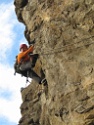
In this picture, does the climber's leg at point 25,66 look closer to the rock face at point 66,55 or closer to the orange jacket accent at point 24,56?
the orange jacket accent at point 24,56

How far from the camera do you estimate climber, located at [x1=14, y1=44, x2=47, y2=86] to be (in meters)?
16.0

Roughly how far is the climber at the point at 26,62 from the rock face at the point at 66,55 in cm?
53

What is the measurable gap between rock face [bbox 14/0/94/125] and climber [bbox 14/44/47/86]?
0.53m

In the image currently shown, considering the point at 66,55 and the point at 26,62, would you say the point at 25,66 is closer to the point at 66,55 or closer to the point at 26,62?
the point at 26,62

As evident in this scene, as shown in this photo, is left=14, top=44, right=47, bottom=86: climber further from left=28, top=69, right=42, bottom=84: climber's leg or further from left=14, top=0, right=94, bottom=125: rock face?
left=14, top=0, right=94, bottom=125: rock face

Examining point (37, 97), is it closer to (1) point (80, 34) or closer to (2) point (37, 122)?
(2) point (37, 122)

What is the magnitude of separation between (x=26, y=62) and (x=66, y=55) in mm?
3197

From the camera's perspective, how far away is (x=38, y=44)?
1543 centimetres

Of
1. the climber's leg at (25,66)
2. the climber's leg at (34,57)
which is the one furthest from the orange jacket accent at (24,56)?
the climber's leg at (34,57)

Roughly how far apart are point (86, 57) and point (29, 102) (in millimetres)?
7804

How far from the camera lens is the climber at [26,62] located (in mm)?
→ 15992

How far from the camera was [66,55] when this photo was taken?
45.1 feet

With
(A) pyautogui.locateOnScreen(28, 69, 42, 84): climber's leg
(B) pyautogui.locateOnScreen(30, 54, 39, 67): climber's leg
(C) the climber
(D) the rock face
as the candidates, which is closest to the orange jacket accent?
(C) the climber

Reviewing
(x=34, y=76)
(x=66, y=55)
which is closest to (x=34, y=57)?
(x=34, y=76)
